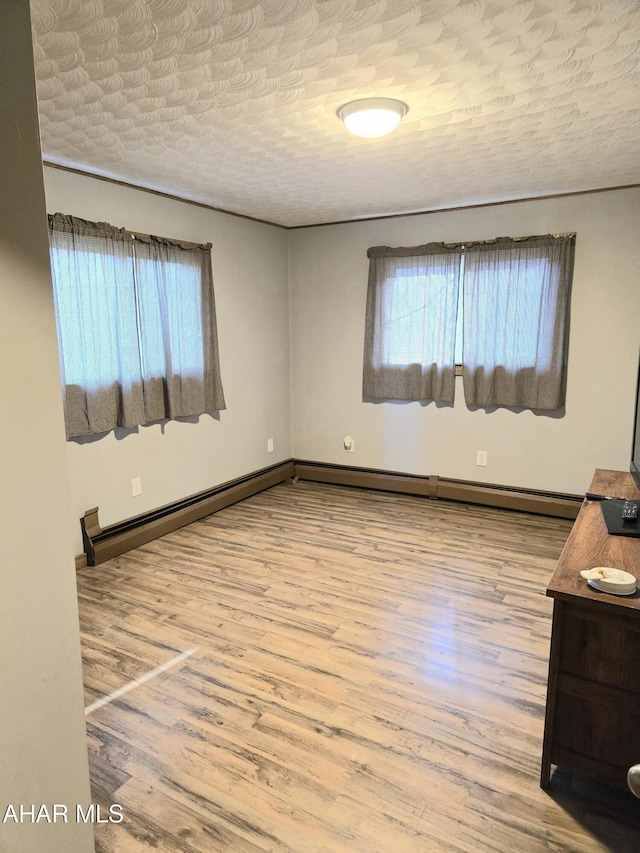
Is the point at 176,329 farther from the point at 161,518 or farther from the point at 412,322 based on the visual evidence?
the point at 412,322

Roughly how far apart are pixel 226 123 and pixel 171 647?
7.97 feet

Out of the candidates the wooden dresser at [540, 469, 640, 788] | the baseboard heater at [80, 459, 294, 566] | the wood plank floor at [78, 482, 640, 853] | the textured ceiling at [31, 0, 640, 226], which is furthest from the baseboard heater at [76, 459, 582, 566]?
the wooden dresser at [540, 469, 640, 788]

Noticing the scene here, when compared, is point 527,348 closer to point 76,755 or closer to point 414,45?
point 414,45

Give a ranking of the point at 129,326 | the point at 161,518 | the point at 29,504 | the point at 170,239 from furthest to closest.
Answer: the point at 161,518 < the point at 170,239 < the point at 129,326 < the point at 29,504

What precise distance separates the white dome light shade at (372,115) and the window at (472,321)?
1991mm

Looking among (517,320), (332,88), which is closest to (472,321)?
(517,320)

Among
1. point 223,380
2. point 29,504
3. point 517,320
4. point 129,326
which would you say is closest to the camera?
point 29,504

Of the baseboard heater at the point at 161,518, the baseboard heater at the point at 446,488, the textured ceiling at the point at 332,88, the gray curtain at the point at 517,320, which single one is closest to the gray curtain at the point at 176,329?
the textured ceiling at the point at 332,88

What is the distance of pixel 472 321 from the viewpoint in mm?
4176

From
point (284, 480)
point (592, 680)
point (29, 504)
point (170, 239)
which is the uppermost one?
point (170, 239)

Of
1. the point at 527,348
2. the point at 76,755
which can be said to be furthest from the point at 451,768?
the point at 527,348

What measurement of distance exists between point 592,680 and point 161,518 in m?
3.01

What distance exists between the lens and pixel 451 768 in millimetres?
1772

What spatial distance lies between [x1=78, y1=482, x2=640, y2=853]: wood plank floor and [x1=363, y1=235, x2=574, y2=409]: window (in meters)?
1.27
